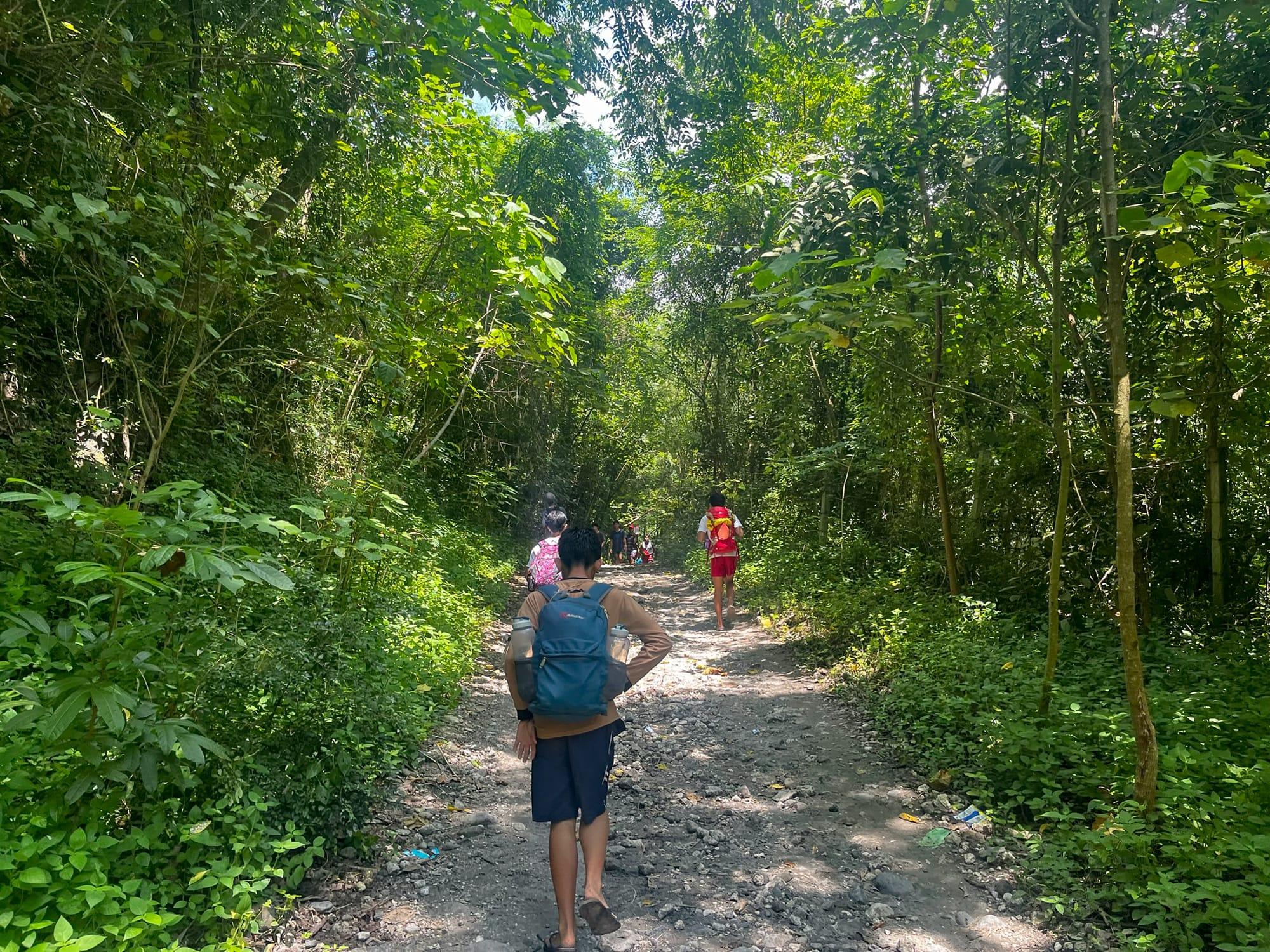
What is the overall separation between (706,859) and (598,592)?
174cm

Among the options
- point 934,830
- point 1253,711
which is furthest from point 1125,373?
point 934,830

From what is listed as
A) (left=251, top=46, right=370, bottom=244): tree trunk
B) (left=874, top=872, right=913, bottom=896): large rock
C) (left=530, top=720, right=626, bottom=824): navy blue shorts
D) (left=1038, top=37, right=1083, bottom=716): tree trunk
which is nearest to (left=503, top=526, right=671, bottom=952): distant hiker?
(left=530, top=720, right=626, bottom=824): navy blue shorts

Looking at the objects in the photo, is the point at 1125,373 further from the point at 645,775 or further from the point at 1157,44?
the point at 645,775

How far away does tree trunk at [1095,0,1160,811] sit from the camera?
3.53m

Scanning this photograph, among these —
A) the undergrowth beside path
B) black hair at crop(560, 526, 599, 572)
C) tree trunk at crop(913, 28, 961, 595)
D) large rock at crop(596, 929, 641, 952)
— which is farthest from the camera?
tree trunk at crop(913, 28, 961, 595)

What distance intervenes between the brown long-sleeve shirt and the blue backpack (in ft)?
0.26

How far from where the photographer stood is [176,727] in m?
2.52

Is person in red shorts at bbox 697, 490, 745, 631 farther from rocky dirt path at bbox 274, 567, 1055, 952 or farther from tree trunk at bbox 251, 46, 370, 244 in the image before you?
tree trunk at bbox 251, 46, 370, 244

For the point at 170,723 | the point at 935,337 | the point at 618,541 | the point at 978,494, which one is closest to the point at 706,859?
the point at 170,723

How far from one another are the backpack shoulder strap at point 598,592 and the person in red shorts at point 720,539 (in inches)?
246

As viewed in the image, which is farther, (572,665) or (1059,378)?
(1059,378)

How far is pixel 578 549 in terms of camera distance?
333 cm

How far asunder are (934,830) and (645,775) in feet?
6.17

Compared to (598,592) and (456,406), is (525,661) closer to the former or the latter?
(598,592)
